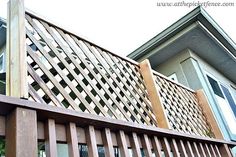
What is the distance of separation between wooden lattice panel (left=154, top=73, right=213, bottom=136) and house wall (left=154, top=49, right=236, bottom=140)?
1.11m

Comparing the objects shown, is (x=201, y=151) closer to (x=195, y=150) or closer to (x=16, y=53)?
(x=195, y=150)

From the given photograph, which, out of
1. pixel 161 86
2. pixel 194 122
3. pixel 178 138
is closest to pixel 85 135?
pixel 178 138

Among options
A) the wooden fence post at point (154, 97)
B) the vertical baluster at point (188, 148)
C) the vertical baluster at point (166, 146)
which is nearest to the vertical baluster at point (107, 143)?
the vertical baluster at point (166, 146)

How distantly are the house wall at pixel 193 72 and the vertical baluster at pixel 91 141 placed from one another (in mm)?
3712

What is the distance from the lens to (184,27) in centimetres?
473

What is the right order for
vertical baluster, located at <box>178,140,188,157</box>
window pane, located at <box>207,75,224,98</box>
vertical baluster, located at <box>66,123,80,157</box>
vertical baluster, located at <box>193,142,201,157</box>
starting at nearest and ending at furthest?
vertical baluster, located at <box>66,123,80,157</box>
vertical baluster, located at <box>178,140,188,157</box>
vertical baluster, located at <box>193,142,201,157</box>
window pane, located at <box>207,75,224,98</box>

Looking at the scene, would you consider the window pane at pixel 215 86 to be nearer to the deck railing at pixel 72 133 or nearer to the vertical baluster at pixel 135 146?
the deck railing at pixel 72 133

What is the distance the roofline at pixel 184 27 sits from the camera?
4559 millimetres

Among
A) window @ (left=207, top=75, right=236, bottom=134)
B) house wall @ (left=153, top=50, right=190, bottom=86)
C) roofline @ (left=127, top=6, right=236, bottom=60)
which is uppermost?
roofline @ (left=127, top=6, right=236, bottom=60)

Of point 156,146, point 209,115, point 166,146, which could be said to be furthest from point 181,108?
point 156,146

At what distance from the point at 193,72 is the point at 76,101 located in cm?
377

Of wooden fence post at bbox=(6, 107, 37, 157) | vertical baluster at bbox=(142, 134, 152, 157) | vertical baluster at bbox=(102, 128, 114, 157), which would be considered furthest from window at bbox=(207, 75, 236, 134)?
wooden fence post at bbox=(6, 107, 37, 157)

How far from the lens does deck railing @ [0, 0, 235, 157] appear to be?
1197 mm

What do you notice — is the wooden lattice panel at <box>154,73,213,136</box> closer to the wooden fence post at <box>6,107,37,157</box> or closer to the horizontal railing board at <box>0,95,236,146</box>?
the horizontal railing board at <box>0,95,236,146</box>
